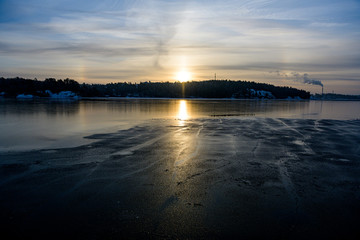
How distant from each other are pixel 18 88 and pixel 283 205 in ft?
538

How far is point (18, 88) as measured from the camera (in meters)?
139

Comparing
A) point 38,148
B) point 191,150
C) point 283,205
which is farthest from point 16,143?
point 283,205

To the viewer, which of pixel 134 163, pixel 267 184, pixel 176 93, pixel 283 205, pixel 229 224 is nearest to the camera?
pixel 229 224

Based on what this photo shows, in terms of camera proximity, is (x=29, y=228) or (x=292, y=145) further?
(x=292, y=145)

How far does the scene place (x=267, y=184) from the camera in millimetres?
6766

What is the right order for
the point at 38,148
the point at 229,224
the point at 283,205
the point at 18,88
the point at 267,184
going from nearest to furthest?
the point at 229,224 < the point at 283,205 < the point at 267,184 < the point at 38,148 < the point at 18,88

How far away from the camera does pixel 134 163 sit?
28.3 feet

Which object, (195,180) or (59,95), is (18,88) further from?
(195,180)

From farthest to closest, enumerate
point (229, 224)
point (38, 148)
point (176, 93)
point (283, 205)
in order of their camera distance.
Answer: point (176, 93) → point (38, 148) → point (283, 205) → point (229, 224)

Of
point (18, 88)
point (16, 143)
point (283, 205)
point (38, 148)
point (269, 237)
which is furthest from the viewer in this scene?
point (18, 88)

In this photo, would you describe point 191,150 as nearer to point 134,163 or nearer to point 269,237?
point 134,163

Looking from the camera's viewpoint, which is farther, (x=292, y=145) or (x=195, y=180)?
(x=292, y=145)

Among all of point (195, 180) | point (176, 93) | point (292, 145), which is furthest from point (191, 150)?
point (176, 93)

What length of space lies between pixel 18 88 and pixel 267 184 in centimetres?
16310
